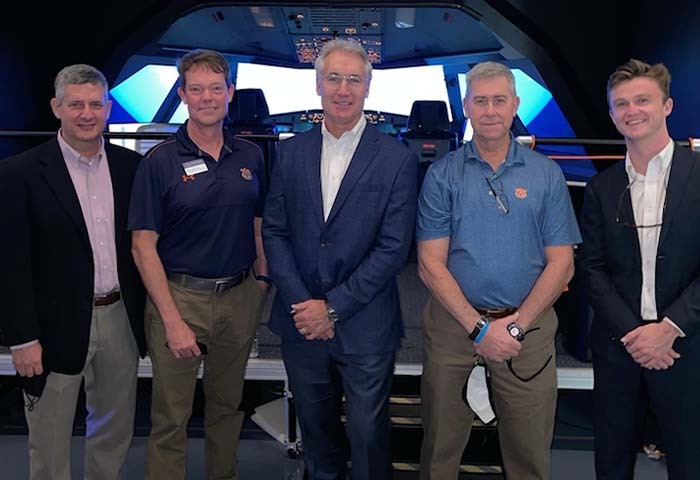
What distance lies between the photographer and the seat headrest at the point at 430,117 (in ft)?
20.1

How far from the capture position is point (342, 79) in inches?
76.5

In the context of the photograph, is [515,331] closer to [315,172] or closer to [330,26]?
[315,172]

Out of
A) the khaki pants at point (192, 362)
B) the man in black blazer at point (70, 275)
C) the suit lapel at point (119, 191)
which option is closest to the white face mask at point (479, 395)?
the khaki pants at point (192, 362)

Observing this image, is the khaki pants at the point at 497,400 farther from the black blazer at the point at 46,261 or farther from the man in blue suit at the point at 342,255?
the black blazer at the point at 46,261

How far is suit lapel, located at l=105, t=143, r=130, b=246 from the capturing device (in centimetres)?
214

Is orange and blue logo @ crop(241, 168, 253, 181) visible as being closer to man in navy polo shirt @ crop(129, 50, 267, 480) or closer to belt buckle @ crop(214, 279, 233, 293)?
man in navy polo shirt @ crop(129, 50, 267, 480)

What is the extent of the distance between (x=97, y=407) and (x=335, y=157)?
1.27 m

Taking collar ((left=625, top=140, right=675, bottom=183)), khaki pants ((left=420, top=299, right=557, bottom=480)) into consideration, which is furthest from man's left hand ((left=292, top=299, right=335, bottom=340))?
collar ((left=625, top=140, right=675, bottom=183))

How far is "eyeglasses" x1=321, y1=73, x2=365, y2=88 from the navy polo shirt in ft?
1.51

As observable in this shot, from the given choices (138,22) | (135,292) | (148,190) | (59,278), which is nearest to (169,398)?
(135,292)

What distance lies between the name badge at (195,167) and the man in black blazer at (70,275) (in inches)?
10.8

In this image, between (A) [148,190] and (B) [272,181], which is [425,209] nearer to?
(B) [272,181]

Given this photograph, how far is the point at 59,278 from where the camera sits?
2055 millimetres

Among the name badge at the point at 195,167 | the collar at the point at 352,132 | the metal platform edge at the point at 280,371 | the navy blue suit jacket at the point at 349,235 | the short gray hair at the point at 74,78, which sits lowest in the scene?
the metal platform edge at the point at 280,371
